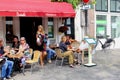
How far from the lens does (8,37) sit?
48.9 ft

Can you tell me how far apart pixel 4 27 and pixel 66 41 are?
2914mm

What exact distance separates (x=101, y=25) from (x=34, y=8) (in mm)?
8228

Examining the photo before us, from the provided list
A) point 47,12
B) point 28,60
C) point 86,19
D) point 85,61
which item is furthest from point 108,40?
point 28,60

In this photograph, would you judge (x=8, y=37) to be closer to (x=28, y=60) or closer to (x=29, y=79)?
(x=28, y=60)

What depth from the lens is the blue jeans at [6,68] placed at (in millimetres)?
11227

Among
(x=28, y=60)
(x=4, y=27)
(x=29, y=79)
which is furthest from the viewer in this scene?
(x=4, y=27)

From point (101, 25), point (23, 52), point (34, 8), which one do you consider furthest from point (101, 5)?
point (23, 52)

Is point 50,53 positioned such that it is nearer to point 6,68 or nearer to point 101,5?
point 6,68

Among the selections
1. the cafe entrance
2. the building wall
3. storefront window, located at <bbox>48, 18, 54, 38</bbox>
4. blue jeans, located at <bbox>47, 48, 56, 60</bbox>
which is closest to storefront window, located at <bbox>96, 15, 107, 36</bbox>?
storefront window, located at <bbox>48, 18, 54, 38</bbox>

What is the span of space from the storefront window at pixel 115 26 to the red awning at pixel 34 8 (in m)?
7.26

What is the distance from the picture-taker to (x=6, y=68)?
11.4m

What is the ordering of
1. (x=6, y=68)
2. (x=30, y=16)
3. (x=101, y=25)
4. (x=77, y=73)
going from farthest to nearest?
(x=101, y=25) → (x=30, y=16) → (x=77, y=73) → (x=6, y=68)

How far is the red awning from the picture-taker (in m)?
13.3

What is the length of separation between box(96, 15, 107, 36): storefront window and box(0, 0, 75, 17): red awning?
5.79 meters
